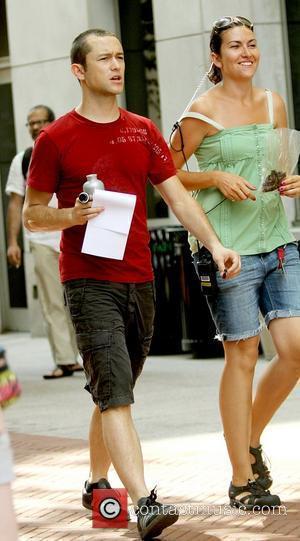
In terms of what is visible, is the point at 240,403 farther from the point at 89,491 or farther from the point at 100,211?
the point at 100,211

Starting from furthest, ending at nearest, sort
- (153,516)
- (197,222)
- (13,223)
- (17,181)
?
1. (13,223)
2. (17,181)
3. (197,222)
4. (153,516)

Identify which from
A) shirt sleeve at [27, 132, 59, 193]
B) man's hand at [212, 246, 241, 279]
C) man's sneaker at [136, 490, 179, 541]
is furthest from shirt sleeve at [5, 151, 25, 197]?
man's sneaker at [136, 490, 179, 541]

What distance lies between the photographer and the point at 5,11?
16.6 meters

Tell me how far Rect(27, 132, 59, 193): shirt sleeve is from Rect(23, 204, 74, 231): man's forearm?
0.34ft

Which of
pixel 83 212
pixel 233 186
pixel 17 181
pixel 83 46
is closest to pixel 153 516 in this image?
pixel 83 212

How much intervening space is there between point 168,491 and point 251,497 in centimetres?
70

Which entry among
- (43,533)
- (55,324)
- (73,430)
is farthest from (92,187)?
(55,324)

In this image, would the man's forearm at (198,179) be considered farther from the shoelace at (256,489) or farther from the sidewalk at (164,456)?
the sidewalk at (164,456)

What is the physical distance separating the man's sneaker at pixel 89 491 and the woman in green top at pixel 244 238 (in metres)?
0.59

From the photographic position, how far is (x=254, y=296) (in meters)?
6.38

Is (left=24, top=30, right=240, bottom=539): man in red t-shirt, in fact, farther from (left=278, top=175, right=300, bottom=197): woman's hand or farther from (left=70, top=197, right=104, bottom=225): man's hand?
(left=278, top=175, right=300, bottom=197): woman's hand

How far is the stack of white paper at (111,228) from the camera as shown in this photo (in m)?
5.98

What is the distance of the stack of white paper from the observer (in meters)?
5.98

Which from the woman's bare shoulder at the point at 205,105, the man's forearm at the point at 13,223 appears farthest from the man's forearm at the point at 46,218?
the man's forearm at the point at 13,223
